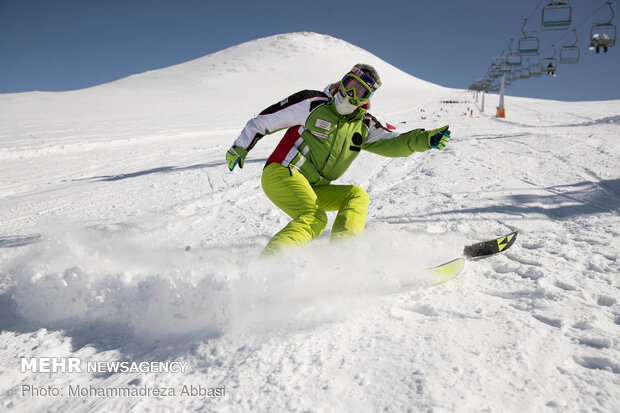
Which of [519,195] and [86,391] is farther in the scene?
[519,195]

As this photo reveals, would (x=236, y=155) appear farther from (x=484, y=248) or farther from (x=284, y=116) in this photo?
(x=484, y=248)

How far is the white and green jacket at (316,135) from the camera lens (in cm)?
280

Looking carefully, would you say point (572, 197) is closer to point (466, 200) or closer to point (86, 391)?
point (466, 200)

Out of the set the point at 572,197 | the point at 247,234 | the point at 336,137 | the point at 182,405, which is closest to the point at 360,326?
the point at 182,405

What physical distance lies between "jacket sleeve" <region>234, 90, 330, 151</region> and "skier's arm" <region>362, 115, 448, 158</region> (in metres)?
0.51

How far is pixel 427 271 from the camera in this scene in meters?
2.32

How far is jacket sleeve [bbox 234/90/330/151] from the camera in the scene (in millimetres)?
2838

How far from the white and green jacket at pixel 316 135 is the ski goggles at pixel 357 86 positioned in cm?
19

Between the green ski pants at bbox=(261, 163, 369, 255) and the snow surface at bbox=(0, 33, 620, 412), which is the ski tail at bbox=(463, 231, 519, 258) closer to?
the snow surface at bbox=(0, 33, 620, 412)

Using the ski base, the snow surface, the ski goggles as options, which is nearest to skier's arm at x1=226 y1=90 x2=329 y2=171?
the ski goggles

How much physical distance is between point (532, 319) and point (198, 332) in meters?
1.79

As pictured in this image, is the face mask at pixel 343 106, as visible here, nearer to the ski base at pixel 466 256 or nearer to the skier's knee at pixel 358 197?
the skier's knee at pixel 358 197

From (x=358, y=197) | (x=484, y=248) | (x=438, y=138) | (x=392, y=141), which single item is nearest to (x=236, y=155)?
(x=358, y=197)

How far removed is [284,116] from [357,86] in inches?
25.1
